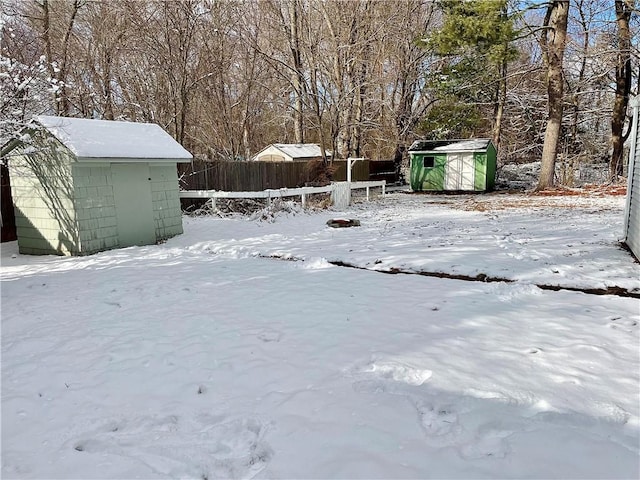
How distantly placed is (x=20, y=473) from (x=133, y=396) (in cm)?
79

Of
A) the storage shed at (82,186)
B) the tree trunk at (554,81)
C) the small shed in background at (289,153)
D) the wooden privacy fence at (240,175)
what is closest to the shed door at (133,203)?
the storage shed at (82,186)

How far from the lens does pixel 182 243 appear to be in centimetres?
845

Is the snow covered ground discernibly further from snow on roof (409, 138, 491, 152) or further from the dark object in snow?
snow on roof (409, 138, 491, 152)

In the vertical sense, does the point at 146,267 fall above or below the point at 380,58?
below

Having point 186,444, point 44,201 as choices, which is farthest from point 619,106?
point 186,444

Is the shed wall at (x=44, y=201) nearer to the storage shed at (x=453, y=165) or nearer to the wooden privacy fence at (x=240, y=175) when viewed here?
the wooden privacy fence at (x=240, y=175)

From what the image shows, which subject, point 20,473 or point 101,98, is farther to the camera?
point 101,98

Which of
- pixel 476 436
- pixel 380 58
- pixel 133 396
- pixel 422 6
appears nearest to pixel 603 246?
pixel 476 436

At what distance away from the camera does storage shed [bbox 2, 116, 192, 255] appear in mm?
7398

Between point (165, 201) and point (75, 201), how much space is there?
1.95 metres

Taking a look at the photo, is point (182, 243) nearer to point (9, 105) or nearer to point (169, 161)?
point (169, 161)

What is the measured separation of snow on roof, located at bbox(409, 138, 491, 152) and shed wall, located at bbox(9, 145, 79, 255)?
53.3 feet

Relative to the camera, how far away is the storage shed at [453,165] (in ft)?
63.7

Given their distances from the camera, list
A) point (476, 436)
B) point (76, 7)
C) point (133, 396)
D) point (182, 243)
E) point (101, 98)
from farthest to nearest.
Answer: point (101, 98)
point (76, 7)
point (182, 243)
point (133, 396)
point (476, 436)
